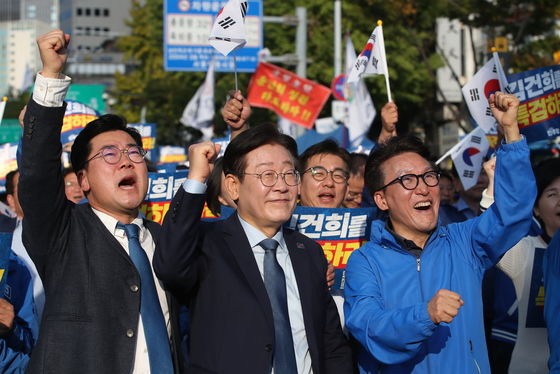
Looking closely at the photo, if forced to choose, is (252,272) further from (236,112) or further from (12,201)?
(12,201)

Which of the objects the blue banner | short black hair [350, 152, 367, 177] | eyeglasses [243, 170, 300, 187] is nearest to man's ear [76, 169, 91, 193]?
eyeglasses [243, 170, 300, 187]

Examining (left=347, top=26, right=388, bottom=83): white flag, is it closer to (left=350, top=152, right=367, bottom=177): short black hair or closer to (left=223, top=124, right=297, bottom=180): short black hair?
(left=350, top=152, right=367, bottom=177): short black hair

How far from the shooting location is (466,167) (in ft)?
24.3

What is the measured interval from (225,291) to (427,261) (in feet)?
3.00

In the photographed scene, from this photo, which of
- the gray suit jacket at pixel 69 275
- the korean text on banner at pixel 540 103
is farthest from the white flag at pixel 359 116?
the gray suit jacket at pixel 69 275

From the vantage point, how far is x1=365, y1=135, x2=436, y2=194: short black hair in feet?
13.6

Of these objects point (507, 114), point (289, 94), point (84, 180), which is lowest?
point (84, 180)

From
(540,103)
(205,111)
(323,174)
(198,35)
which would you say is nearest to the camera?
(323,174)

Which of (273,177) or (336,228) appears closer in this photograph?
(273,177)

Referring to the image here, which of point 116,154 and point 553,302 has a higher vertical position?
point 116,154

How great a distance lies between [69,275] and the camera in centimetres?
364

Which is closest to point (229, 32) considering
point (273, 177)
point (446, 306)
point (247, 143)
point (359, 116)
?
point (247, 143)

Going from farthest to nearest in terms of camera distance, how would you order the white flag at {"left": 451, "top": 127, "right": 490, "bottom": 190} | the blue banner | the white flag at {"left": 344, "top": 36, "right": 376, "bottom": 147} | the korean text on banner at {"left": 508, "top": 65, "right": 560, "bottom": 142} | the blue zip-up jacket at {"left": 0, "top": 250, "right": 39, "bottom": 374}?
the blue banner < the white flag at {"left": 344, "top": 36, "right": 376, "bottom": 147} < the white flag at {"left": 451, "top": 127, "right": 490, "bottom": 190} < the korean text on banner at {"left": 508, "top": 65, "right": 560, "bottom": 142} < the blue zip-up jacket at {"left": 0, "top": 250, "right": 39, "bottom": 374}

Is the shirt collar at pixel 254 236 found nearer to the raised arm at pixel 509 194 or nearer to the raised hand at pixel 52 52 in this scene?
the raised arm at pixel 509 194
